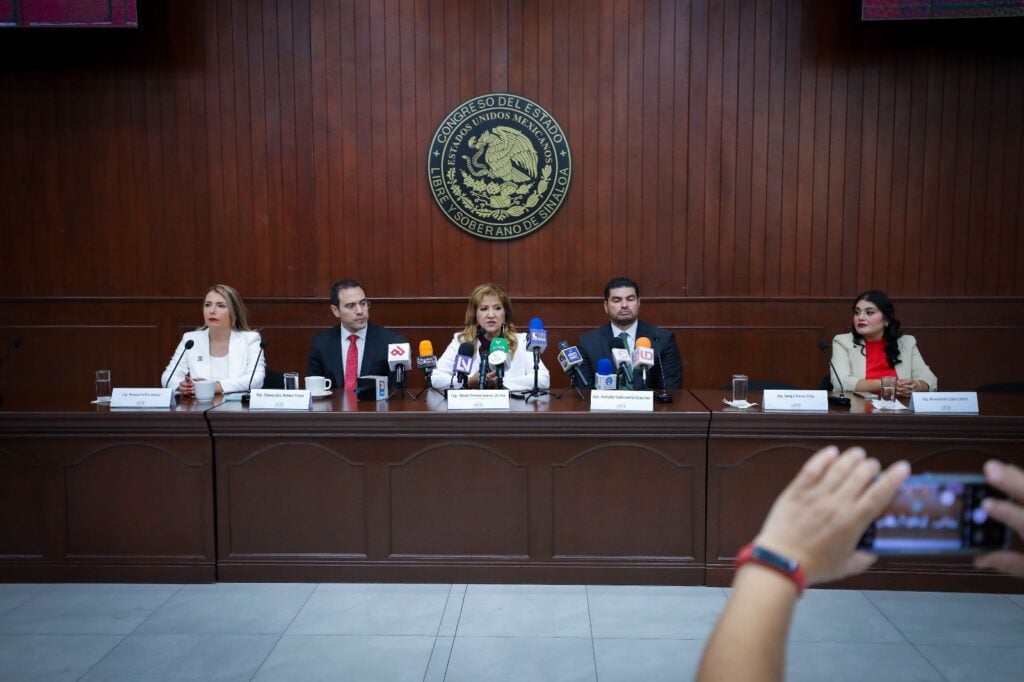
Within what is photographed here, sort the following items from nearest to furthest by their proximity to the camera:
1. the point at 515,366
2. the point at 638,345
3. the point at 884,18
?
the point at 638,345 < the point at 515,366 < the point at 884,18

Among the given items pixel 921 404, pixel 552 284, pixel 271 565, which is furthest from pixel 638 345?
pixel 552 284

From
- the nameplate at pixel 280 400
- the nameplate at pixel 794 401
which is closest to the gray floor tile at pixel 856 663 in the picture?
the nameplate at pixel 794 401

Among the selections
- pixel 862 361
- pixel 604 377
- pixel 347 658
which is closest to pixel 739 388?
pixel 604 377

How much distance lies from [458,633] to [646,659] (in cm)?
62

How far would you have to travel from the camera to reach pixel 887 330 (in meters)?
3.41

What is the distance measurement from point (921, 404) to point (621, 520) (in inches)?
46.9

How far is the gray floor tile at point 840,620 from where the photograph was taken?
2379 mm

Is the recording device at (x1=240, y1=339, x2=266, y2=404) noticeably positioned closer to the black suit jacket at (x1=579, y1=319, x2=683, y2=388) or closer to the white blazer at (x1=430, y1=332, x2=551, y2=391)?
the white blazer at (x1=430, y1=332, x2=551, y2=391)

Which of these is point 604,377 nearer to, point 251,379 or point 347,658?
point 347,658

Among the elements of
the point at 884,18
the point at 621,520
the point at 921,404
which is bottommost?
the point at 621,520

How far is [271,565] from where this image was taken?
2.82m

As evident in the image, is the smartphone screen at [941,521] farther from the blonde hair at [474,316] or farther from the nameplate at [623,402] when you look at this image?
the blonde hair at [474,316]

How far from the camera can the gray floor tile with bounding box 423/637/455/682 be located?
2139 millimetres

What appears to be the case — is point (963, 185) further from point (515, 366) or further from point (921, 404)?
point (515, 366)
